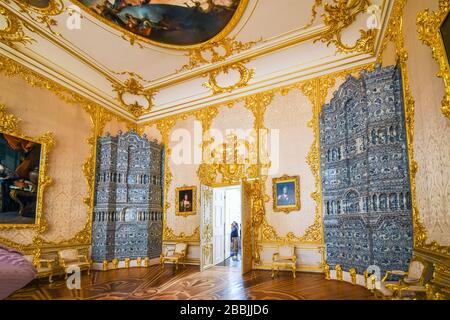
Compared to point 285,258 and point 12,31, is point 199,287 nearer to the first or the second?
point 285,258

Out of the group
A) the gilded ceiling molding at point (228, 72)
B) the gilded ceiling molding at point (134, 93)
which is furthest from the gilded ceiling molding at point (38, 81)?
the gilded ceiling molding at point (228, 72)

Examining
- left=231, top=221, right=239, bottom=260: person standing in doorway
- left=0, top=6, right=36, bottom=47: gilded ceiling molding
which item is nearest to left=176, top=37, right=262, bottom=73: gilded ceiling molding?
left=0, top=6, right=36, bottom=47: gilded ceiling molding

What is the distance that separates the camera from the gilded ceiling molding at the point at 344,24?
689cm

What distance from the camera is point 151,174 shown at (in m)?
10.1

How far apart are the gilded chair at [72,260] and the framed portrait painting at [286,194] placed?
240 inches

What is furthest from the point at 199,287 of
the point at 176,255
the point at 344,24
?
the point at 344,24

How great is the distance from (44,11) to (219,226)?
8.27 m

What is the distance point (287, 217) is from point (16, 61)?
29.4 feet

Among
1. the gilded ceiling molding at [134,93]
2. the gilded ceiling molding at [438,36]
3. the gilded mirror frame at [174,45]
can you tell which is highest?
the gilded mirror frame at [174,45]

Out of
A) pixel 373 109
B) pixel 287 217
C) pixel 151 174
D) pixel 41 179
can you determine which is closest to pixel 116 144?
pixel 151 174

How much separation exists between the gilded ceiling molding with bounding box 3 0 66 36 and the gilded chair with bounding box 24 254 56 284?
6.30 meters

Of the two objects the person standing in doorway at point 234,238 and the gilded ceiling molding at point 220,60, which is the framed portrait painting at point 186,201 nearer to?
the person standing in doorway at point 234,238

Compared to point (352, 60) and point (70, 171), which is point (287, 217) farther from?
point (70, 171)

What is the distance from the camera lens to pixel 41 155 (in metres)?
7.89
